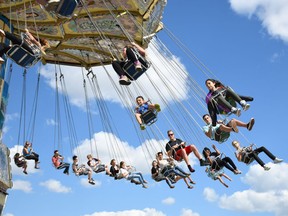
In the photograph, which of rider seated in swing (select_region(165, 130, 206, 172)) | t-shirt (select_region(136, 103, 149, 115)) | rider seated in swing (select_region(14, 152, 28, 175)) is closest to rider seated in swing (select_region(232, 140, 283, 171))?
rider seated in swing (select_region(165, 130, 206, 172))

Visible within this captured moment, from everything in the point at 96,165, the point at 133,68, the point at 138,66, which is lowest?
the point at 138,66

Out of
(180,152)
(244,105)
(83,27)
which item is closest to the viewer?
(244,105)

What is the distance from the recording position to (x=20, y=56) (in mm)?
8023

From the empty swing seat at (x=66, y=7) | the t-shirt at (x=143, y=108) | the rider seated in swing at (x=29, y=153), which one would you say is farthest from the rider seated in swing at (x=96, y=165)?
the empty swing seat at (x=66, y=7)

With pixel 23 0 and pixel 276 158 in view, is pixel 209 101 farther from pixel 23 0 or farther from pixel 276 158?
pixel 23 0

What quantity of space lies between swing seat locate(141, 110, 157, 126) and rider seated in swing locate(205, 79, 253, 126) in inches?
53.9

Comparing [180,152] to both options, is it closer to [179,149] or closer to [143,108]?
[179,149]

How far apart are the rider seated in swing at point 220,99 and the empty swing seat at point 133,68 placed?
1.31m

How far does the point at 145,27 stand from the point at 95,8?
4.73 feet

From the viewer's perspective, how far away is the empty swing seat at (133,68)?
837 cm

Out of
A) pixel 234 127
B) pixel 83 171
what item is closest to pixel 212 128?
pixel 234 127

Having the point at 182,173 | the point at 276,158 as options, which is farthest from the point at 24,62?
the point at 276,158

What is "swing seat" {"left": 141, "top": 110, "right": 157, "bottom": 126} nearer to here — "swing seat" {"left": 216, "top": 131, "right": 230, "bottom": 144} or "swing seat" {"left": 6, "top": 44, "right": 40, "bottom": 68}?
"swing seat" {"left": 216, "top": 131, "right": 230, "bottom": 144}

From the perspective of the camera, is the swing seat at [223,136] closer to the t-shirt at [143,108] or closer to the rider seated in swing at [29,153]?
the t-shirt at [143,108]
